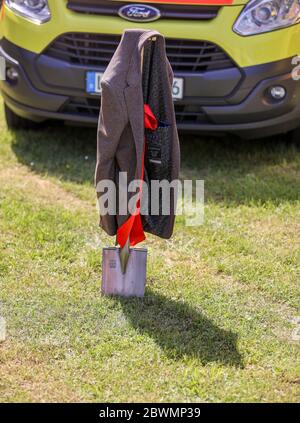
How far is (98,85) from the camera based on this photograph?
5465mm

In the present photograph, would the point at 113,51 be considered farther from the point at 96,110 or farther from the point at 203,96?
the point at 203,96

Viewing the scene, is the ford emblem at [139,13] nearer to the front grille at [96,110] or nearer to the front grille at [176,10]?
the front grille at [176,10]

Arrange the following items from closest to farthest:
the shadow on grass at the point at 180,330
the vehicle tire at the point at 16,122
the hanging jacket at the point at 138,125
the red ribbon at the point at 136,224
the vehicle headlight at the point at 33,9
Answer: the shadow on grass at the point at 180,330, the hanging jacket at the point at 138,125, the red ribbon at the point at 136,224, the vehicle headlight at the point at 33,9, the vehicle tire at the point at 16,122

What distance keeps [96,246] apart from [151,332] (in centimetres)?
97

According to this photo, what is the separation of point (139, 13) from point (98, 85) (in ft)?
1.70

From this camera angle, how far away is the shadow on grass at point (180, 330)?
3.56 meters

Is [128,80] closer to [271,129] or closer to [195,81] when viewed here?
[195,81]

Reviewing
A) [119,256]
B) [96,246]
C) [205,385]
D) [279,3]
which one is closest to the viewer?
[205,385]

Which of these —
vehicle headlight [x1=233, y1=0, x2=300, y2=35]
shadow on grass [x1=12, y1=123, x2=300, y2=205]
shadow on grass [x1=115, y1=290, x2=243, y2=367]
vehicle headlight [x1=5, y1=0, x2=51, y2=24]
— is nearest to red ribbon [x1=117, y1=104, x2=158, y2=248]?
shadow on grass [x1=115, y1=290, x2=243, y2=367]

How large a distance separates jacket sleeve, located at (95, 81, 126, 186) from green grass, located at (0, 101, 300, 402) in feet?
2.04

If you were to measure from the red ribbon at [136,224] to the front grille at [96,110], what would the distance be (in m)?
1.71

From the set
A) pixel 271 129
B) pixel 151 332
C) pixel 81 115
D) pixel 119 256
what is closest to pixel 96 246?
pixel 119 256

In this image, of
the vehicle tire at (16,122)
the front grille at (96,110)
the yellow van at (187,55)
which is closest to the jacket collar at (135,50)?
the yellow van at (187,55)

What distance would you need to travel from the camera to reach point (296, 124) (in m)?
5.77
